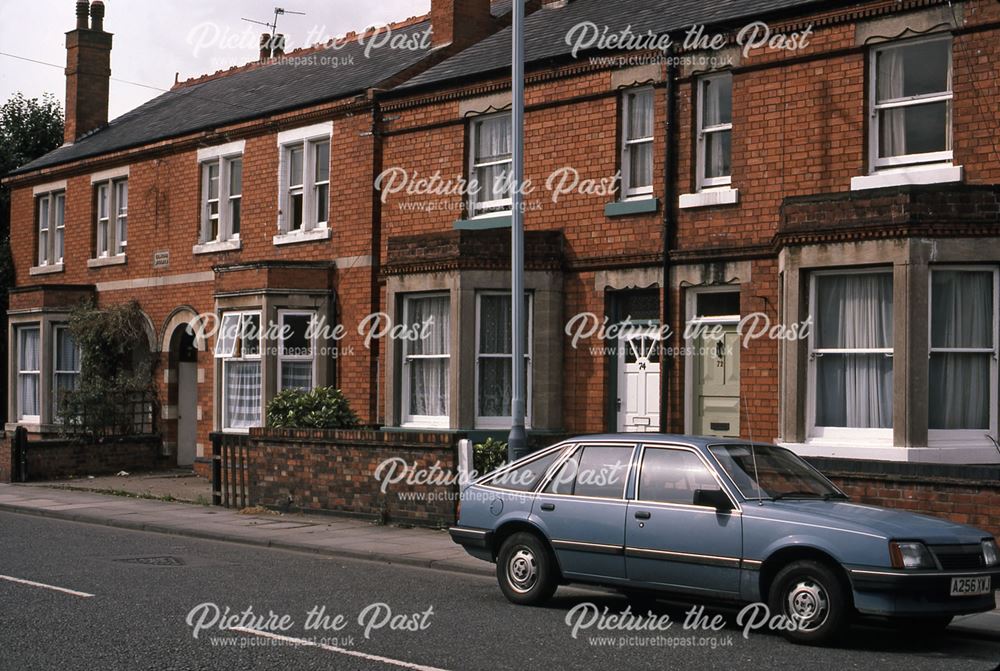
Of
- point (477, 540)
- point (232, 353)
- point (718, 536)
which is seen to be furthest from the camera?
point (232, 353)

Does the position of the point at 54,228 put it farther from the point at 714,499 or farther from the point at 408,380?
the point at 714,499

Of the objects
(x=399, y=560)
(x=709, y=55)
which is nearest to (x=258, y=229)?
(x=709, y=55)

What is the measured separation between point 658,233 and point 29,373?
57.9ft

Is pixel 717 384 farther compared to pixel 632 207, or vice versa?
pixel 632 207

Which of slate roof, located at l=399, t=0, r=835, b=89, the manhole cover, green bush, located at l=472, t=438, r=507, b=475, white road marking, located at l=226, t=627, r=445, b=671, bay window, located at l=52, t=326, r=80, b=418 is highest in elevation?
slate roof, located at l=399, t=0, r=835, b=89

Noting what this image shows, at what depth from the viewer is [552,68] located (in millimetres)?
19484

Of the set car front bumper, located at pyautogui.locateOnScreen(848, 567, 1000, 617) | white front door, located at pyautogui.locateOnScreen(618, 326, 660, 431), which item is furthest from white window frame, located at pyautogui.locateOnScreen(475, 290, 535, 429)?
car front bumper, located at pyautogui.locateOnScreen(848, 567, 1000, 617)

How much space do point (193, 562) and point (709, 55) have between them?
33.1 feet

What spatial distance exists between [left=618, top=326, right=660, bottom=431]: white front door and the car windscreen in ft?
24.3

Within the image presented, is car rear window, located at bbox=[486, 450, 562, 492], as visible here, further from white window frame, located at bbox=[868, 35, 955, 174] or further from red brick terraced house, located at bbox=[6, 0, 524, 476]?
red brick terraced house, located at bbox=[6, 0, 524, 476]

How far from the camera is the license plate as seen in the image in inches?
348

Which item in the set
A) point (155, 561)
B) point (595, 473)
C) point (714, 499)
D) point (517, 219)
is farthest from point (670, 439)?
point (155, 561)

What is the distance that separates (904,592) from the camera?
8.68 meters

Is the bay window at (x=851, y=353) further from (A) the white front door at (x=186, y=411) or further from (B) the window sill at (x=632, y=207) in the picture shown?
(A) the white front door at (x=186, y=411)
